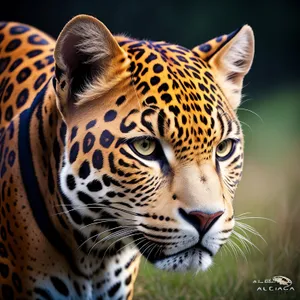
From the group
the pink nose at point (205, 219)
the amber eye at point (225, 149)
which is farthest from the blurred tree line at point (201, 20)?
the pink nose at point (205, 219)

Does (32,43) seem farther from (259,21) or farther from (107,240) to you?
(259,21)

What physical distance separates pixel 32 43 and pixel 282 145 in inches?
117

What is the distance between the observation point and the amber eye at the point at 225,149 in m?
3.13

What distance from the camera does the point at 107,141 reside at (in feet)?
9.87

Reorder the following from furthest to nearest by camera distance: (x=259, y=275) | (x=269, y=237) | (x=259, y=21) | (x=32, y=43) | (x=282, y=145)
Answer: (x=259, y=21), (x=282, y=145), (x=269, y=237), (x=259, y=275), (x=32, y=43)

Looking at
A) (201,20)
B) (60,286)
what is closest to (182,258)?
(60,286)

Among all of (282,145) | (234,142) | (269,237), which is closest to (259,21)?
(282,145)

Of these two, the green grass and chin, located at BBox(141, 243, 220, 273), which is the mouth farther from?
the green grass

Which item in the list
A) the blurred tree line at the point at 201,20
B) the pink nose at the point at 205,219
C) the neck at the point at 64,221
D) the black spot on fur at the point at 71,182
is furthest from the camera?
the blurred tree line at the point at 201,20

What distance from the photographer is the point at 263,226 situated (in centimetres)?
518

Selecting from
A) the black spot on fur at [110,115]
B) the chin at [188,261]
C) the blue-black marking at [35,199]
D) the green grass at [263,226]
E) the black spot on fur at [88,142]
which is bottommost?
the green grass at [263,226]

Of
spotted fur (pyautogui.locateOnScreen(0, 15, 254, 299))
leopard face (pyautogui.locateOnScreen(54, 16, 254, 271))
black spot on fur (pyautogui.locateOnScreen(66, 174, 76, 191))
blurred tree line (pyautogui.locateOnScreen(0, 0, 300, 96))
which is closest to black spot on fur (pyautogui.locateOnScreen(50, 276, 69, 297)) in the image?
spotted fur (pyautogui.locateOnScreen(0, 15, 254, 299))

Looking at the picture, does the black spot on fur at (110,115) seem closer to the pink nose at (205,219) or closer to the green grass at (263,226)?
the pink nose at (205,219)

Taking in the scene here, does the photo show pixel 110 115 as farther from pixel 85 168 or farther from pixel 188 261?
pixel 188 261
